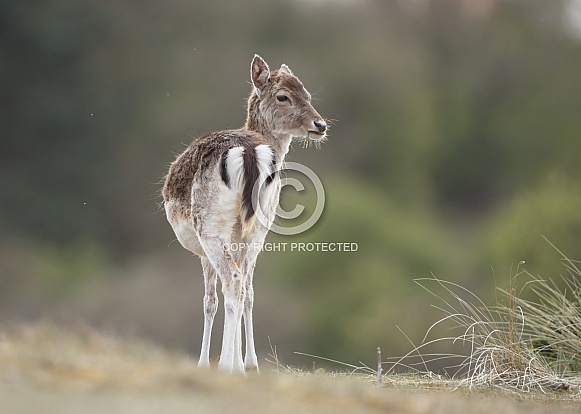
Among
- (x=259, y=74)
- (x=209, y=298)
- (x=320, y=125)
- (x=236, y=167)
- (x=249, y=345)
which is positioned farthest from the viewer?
(x=259, y=74)

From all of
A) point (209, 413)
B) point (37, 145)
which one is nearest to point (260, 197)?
point (209, 413)

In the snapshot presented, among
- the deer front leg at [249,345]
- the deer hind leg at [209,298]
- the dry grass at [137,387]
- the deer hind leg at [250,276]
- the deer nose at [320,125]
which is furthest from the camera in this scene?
the deer nose at [320,125]

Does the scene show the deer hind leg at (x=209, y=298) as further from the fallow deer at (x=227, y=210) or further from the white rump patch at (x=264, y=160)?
the white rump patch at (x=264, y=160)

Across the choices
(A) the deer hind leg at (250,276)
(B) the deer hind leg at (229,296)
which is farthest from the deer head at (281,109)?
(B) the deer hind leg at (229,296)

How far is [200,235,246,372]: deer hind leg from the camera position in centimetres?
698

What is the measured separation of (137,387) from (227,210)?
2682 millimetres

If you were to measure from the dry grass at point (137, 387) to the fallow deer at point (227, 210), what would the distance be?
3.28 feet

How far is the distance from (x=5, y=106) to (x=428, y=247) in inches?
405

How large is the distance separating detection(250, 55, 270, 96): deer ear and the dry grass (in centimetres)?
306

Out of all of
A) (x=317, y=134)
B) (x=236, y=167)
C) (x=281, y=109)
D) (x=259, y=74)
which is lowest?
(x=236, y=167)

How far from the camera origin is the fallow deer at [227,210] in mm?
7078

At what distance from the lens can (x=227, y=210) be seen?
7234 mm

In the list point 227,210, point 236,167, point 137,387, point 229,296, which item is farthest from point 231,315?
point 137,387

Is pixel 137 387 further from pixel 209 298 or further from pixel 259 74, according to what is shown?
pixel 259 74
